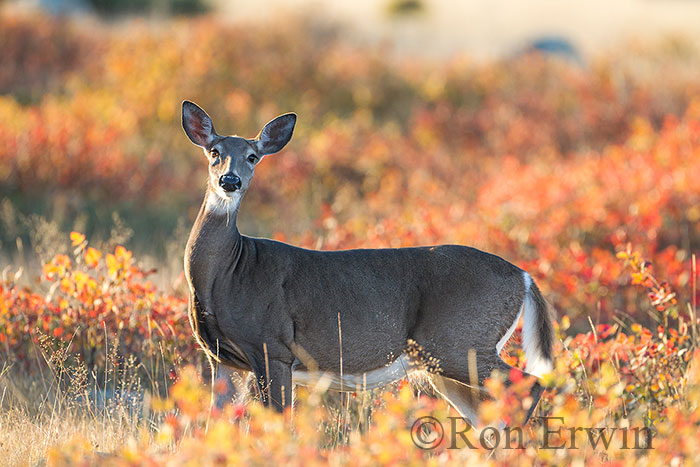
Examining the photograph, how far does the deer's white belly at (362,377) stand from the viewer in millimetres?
4652

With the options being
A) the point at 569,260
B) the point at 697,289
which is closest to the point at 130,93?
the point at 569,260

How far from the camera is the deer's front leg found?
4367 millimetres

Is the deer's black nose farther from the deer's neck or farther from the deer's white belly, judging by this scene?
the deer's white belly

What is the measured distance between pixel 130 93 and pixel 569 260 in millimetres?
10262

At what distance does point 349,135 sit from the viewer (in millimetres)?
14547

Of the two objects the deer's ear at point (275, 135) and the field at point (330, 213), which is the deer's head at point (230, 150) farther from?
the field at point (330, 213)

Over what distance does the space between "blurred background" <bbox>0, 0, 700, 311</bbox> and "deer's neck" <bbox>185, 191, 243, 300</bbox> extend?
1.48 meters

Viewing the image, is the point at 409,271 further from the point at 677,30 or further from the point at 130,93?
the point at 677,30

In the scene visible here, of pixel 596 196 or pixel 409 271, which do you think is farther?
pixel 596 196

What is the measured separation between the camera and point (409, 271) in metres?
4.75

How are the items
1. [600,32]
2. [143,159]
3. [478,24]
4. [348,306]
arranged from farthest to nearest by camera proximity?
[478,24]
[600,32]
[143,159]
[348,306]

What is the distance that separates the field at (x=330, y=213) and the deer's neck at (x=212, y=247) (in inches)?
21.7

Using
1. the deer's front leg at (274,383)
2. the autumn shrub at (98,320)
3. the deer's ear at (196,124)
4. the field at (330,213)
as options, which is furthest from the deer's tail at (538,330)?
the autumn shrub at (98,320)

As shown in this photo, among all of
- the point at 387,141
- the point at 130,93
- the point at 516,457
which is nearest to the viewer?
the point at 516,457
